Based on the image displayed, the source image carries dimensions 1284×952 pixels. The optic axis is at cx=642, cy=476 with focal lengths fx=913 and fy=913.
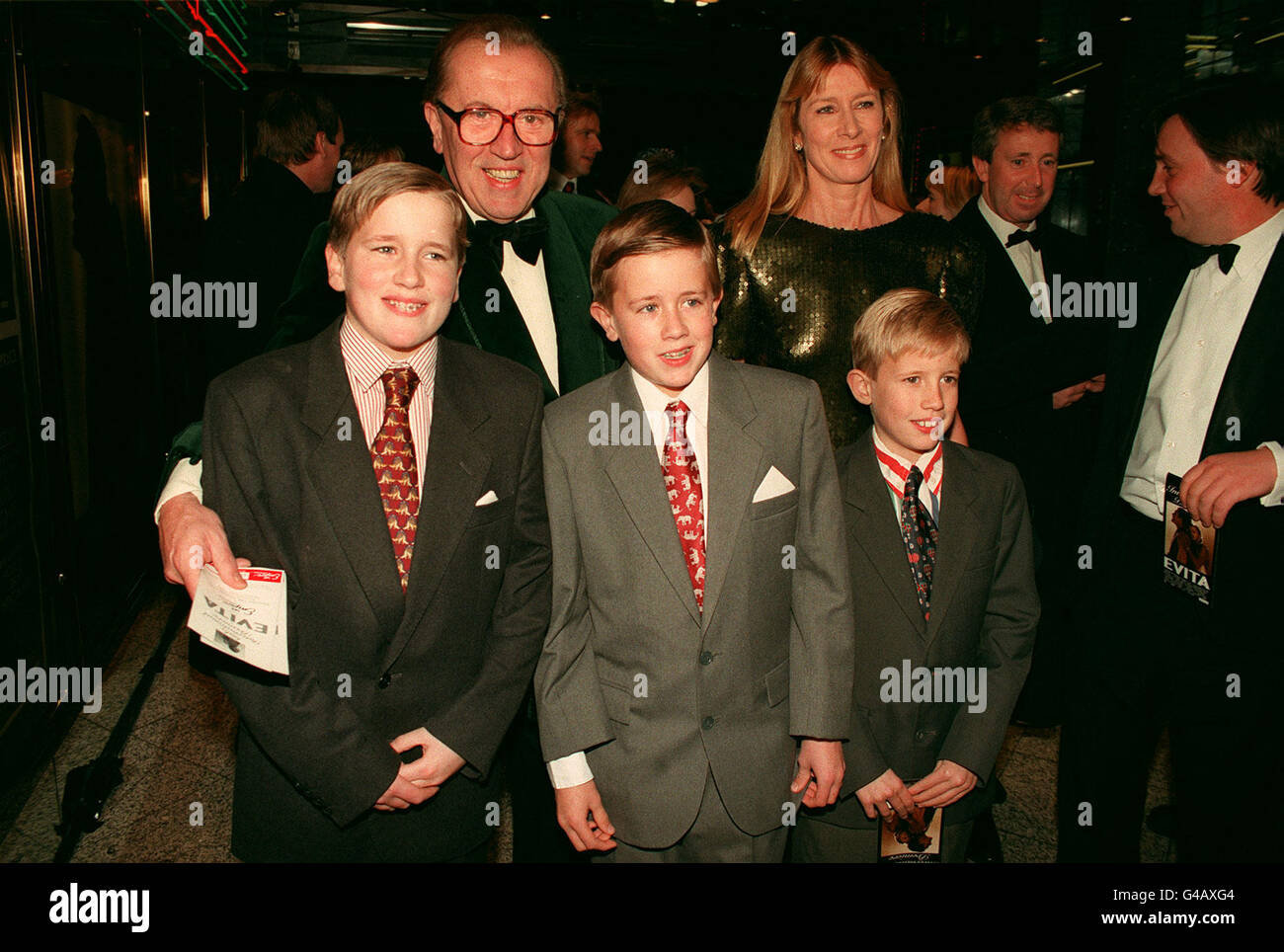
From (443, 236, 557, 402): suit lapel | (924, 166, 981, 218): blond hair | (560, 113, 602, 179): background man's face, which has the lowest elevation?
(443, 236, 557, 402): suit lapel

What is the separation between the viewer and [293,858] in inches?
66.0

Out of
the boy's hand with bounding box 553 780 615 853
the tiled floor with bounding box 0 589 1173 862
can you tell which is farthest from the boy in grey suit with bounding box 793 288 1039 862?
the tiled floor with bounding box 0 589 1173 862

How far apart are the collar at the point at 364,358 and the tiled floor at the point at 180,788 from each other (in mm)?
1416

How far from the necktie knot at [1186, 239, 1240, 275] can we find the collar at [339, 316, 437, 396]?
1764 mm

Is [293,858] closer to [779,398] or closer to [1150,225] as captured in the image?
[779,398]

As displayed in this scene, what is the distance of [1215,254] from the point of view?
6.89ft

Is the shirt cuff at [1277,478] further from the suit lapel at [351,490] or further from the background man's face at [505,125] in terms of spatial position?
the suit lapel at [351,490]

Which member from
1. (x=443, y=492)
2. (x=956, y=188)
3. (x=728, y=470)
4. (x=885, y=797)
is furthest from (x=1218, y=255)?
(x=956, y=188)

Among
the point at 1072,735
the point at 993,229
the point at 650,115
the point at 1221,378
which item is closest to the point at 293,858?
the point at 1072,735

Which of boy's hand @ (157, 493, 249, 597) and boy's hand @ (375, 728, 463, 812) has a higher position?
boy's hand @ (157, 493, 249, 597)

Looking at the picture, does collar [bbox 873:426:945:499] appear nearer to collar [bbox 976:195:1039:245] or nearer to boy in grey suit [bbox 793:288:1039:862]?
boy in grey suit [bbox 793:288:1039:862]

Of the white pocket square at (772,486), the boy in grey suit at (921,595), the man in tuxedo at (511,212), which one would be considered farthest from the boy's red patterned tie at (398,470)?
the boy in grey suit at (921,595)

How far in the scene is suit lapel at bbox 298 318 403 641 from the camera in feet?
5.19

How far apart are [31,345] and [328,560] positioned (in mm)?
1879
